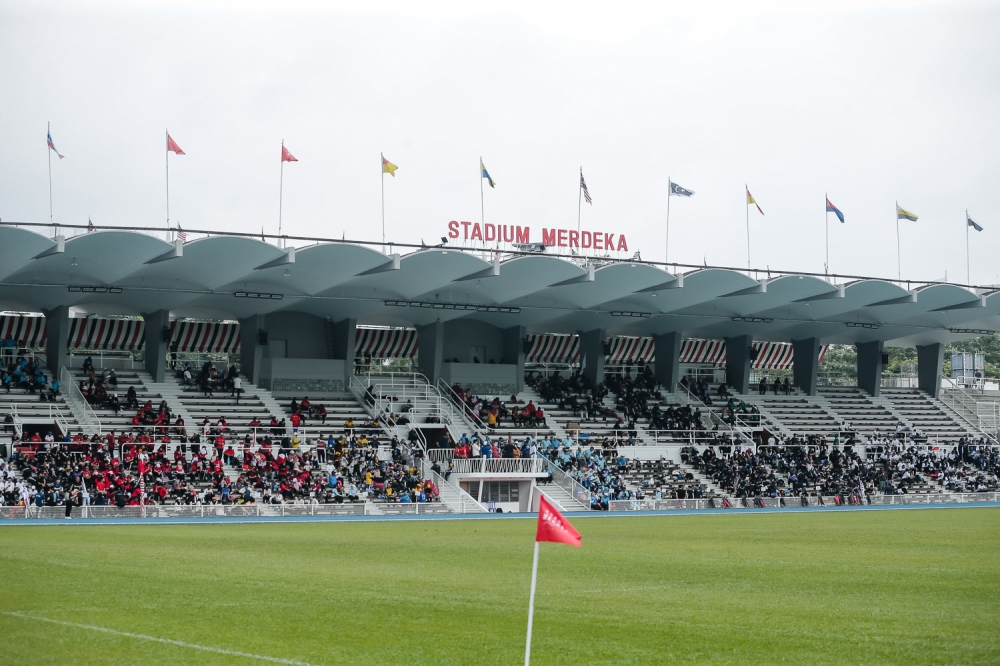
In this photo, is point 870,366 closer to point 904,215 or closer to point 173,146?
point 904,215

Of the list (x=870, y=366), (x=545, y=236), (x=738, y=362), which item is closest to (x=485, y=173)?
(x=545, y=236)

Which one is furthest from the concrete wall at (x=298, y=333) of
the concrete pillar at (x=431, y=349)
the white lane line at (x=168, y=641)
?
the white lane line at (x=168, y=641)

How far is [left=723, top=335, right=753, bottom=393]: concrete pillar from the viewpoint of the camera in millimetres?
60531

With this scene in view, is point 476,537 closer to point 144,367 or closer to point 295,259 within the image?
point 295,259

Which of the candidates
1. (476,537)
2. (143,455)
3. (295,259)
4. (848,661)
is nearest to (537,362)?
(295,259)

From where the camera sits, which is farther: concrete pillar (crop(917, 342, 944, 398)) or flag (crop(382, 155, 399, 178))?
concrete pillar (crop(917, 342, 944, 398))

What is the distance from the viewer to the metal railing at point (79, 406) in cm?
4075

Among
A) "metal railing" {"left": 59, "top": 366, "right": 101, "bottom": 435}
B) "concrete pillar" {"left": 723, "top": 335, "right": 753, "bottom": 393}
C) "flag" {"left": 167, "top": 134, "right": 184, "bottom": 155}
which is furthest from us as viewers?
"concrete pillar" {"left": 723, "top": 335, "right": 753, "bottom": 393}

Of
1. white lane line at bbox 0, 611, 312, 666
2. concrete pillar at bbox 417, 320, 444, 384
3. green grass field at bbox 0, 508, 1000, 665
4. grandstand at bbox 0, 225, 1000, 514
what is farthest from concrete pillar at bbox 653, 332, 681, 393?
white lane line at bbox 0, 611, 312, 666

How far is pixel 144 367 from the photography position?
4866 centimetres

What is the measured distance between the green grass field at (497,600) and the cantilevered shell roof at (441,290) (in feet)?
55.2

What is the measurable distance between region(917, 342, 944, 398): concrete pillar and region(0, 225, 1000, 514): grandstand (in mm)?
3255

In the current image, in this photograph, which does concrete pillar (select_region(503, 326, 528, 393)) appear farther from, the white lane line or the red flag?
the red flag

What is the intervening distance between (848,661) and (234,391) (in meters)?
40.4
